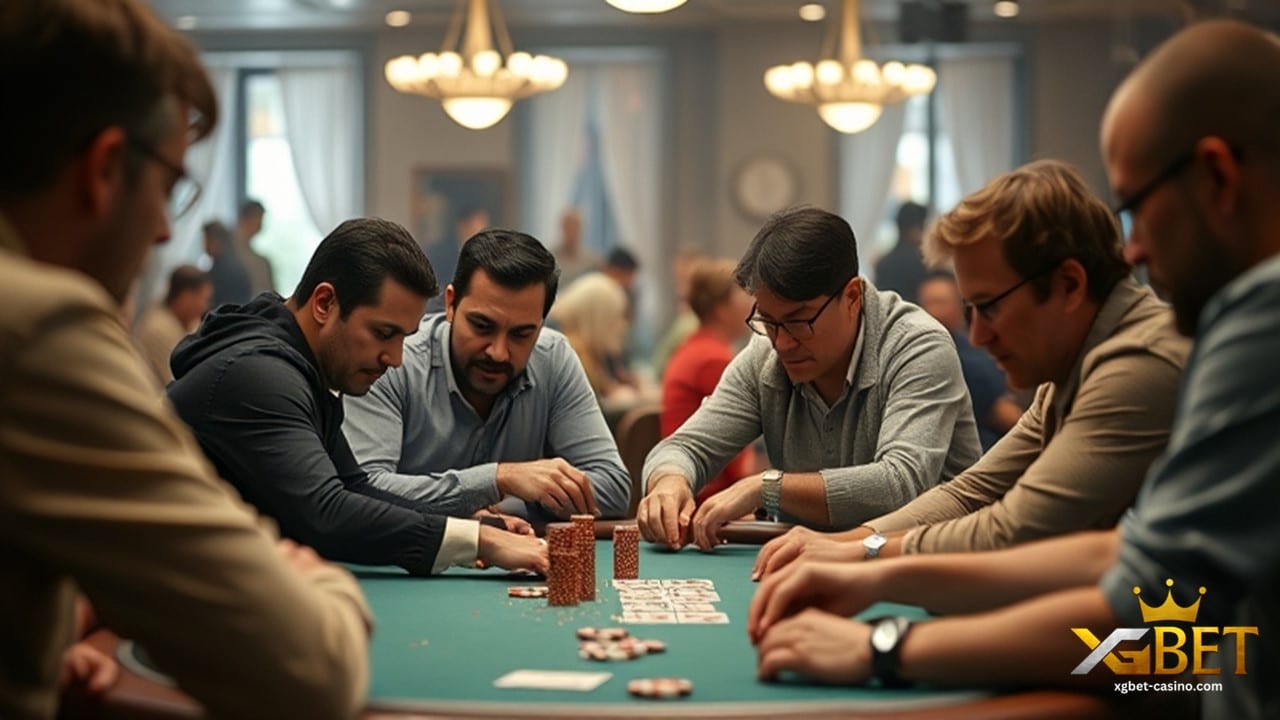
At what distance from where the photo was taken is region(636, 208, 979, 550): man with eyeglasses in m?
3.30

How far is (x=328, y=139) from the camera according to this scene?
1341 cm

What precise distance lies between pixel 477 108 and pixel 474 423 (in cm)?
488

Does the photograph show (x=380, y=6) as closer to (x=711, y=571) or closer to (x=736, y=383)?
(x=736, y=383)

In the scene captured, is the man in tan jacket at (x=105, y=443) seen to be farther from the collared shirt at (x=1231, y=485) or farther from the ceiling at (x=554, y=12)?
the ceiling at (x=554, y=12)

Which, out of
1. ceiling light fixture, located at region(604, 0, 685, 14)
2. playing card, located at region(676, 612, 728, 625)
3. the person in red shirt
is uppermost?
ceiling light fixture, located at region(604, 0, 685, 14)

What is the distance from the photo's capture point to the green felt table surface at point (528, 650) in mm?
1762

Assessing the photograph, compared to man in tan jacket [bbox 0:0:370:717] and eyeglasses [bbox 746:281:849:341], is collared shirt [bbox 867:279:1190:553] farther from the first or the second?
man in tan jacket [bbox 0:0:370:717]

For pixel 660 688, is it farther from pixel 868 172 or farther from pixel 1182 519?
pixel 868 172

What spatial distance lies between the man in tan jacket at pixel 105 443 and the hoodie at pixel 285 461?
1.20 meters

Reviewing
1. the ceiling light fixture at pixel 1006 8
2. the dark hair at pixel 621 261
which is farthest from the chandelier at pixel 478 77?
the ceiling light fixture at pixel 1006 8

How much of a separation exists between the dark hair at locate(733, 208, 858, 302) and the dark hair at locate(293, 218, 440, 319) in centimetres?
79

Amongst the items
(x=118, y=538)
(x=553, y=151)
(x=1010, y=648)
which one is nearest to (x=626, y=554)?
(x=1010, y=648)

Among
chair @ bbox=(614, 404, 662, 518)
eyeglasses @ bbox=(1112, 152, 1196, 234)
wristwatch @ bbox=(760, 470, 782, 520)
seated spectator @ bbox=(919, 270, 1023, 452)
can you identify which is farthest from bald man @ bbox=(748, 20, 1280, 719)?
chair @ bbox=(614, 404, 662, 518)

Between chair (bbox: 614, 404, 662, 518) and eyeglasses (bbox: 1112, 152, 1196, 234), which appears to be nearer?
eyeglasses (bbox: 1112, 152, 1196, 234)
